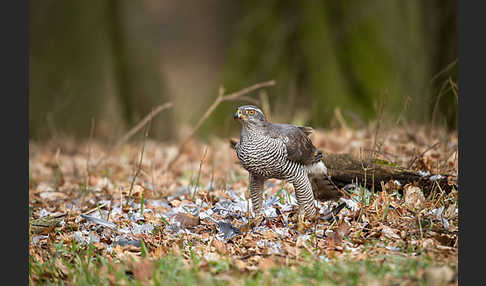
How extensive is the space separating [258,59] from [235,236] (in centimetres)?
684

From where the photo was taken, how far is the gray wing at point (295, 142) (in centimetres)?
390

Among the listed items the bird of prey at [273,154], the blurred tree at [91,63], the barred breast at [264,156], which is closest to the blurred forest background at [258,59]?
the blurred tree at [91,63]

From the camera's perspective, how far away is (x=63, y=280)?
130 inches

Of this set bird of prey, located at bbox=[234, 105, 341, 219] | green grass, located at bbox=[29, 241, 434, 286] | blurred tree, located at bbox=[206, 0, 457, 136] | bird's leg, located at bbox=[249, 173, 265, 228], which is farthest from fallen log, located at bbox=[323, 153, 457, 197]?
blurred tree, located at bbox=[206, 0, 457, 136]

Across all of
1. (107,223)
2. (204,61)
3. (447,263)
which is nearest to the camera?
(447,263)

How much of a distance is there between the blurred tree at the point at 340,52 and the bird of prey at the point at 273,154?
13.3 feet

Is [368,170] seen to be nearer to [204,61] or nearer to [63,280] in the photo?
[63,280]

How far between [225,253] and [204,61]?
2106cm

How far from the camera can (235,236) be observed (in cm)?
395

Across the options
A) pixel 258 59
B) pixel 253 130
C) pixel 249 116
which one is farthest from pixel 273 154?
pixel 258 59

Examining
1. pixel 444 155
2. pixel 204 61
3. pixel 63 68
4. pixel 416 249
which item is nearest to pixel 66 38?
pixel 63 68

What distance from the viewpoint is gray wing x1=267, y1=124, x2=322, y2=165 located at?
3.90m

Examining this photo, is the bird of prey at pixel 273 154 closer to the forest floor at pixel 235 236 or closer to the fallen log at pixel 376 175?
the forest floor at pixel 235 236

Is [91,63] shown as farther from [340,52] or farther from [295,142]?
[295,142]
